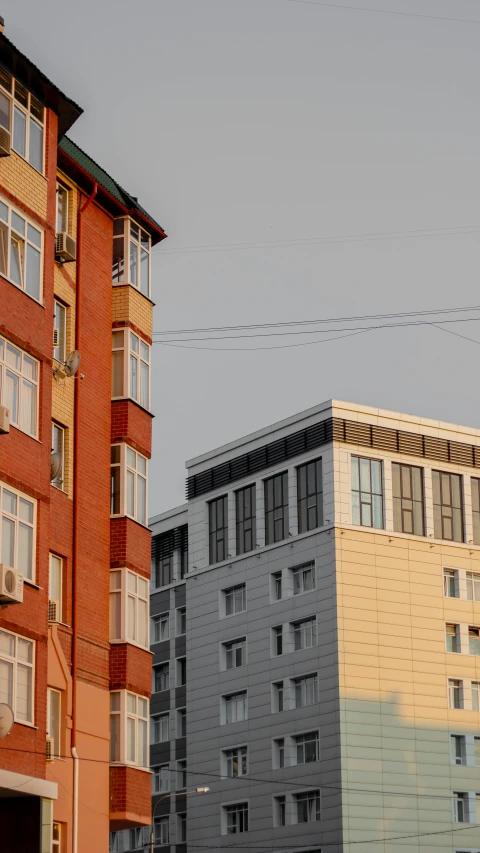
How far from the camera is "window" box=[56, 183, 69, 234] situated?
1336 inches

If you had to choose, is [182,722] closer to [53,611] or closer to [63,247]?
[53,611]

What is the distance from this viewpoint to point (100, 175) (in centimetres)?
3528

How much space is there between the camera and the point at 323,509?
74.4 meters

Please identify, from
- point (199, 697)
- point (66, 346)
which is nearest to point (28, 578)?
point (66, 346)

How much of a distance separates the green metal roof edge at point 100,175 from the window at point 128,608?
8.99 metres

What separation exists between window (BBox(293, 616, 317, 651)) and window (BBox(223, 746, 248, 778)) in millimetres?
6698

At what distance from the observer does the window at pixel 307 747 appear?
72062mm

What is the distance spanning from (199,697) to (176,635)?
6.33m

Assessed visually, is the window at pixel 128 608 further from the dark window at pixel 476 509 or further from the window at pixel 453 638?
the dark window at pixel 476 509

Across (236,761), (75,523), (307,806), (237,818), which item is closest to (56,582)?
(75,523)

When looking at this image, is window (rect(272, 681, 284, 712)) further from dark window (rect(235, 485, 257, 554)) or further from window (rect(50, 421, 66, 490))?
window (rect(50, 421, 66, 490))

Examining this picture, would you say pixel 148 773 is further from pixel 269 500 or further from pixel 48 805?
pixel 269 500

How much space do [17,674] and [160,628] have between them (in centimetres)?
6197

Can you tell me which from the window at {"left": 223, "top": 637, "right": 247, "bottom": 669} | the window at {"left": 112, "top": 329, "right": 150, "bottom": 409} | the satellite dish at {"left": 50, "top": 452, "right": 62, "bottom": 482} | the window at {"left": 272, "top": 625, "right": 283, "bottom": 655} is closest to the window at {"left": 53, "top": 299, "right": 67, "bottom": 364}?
the window at {"left": 112, "top": 329, "right": 150, "bottom": 409}
